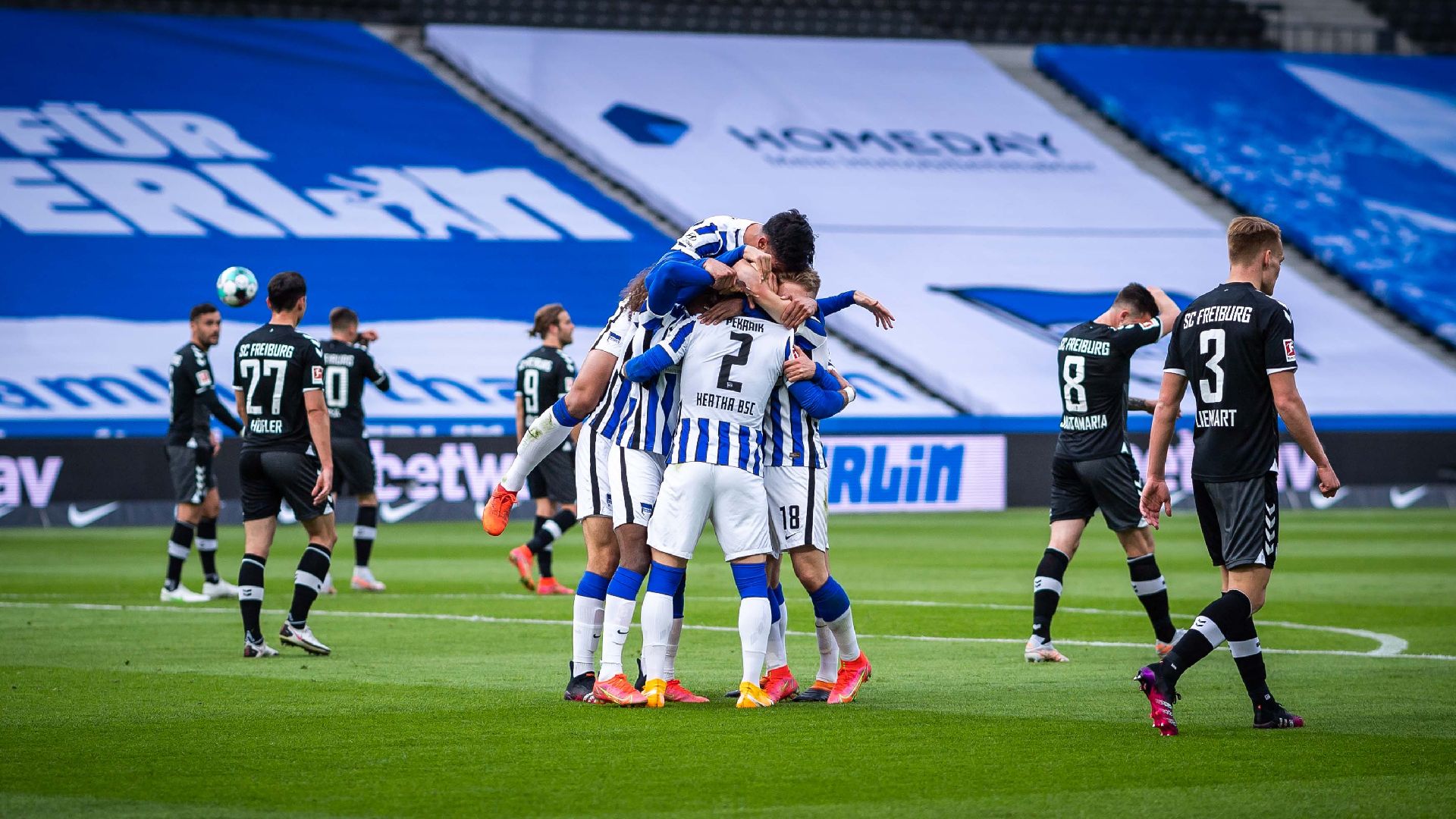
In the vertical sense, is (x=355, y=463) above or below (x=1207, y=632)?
below

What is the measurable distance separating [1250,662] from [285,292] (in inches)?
226

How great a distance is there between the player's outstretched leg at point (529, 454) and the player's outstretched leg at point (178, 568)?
6493 millimetres

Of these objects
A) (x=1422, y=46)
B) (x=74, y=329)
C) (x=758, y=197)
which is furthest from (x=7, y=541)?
(x=1422, y=46)

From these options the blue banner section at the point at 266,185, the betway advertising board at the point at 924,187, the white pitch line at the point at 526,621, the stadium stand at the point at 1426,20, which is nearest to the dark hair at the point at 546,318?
the white pitch line at the point at 526,621

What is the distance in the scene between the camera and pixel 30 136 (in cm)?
3111

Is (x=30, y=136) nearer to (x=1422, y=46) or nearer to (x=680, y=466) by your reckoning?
(x=680, y=466)

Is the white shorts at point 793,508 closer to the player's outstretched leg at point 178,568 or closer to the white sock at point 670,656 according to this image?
the white sock at point 670,656

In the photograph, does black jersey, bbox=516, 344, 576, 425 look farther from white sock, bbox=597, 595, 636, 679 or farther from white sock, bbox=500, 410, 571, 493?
white sock, bbox=597, 595, 636, 679

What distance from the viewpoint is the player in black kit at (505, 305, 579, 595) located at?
15062mm

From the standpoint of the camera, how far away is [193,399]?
15055 millimetres

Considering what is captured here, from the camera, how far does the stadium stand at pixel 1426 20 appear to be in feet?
141

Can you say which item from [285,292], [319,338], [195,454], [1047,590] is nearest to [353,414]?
[195,454]

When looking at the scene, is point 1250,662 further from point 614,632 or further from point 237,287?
point 237,287

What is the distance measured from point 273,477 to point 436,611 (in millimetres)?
2931
